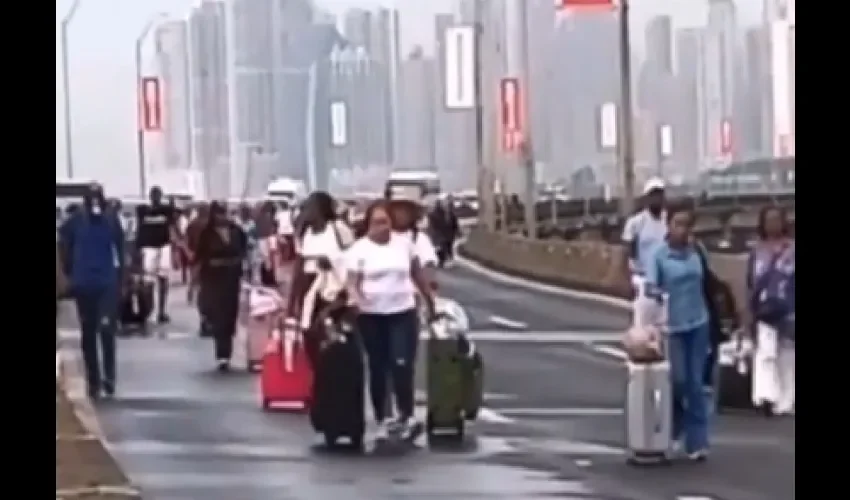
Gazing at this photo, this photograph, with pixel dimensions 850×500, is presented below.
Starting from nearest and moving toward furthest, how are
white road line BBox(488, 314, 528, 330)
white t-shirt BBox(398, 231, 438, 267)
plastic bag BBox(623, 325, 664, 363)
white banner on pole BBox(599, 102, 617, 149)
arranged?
white banner on pole BBox(599, 102, 617, 149) < white t-shirt BBox(398, 231, 438, 267) < plastic bag BBox(623, 325, 664, 363) < white road line BBox(488, 314, 528, 330)

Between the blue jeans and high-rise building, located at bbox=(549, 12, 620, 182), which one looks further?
the blue jeans

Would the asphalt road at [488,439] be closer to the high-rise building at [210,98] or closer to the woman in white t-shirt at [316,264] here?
the woman in white t-shirt at [316,264]

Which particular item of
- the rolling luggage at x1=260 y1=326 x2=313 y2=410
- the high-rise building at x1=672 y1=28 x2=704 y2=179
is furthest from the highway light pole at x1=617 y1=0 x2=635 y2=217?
the rolling luggage at x1=260 y1=326 x2=313 y2=410

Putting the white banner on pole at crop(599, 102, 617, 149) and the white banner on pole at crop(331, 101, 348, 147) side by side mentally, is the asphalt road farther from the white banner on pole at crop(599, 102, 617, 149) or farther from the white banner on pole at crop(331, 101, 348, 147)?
the white banner on pole at crop(331, 101, 348, 147)

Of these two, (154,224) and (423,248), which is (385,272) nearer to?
(423,248)

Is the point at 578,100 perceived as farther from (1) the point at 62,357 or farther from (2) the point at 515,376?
(1) the point at 62,357

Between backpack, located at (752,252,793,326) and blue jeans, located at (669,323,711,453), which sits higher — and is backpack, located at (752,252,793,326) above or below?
above

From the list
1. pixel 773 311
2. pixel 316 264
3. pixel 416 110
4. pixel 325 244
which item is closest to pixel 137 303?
pixel 316 264

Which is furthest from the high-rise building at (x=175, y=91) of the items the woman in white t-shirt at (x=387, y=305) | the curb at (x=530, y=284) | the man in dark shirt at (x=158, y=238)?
the curb at (x=530, y=284)
